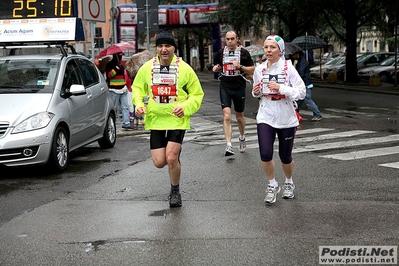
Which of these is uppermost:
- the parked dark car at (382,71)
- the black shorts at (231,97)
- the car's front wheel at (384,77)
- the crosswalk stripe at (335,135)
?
the parked dark car at (382,71)

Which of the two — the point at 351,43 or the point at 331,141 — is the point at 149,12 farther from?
the point at 351,43

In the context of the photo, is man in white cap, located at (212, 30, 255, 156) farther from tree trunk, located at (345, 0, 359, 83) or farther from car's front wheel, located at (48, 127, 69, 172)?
tree trunk, located at (345, 0, 359, 83)

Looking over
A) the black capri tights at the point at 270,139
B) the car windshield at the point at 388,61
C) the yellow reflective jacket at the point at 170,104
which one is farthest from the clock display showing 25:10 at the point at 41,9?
the car windshield at the point at 388,61

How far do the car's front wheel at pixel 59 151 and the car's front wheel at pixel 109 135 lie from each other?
217 centimetres

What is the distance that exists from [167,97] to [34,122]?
116 inches

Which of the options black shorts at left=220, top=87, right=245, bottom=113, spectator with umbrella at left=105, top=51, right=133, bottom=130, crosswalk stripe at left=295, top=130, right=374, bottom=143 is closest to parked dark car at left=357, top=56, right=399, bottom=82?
crosswalk stripe at left=295, top=130, right=374, bottom=143

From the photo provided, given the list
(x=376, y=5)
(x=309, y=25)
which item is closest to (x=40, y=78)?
(x=376, y=5)

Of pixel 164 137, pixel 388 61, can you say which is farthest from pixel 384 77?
pixel 164 137

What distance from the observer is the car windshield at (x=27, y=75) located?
10.3m

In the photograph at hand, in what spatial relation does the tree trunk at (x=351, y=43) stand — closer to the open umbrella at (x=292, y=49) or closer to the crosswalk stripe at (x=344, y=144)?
the open umbrella at (x=292, y=49)

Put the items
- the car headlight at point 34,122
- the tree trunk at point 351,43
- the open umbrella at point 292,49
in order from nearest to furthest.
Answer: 1. the car headlight at point 34,122
2. the open umbrella at point 292,49
3. the tree trunk at point 351,43

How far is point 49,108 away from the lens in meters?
9.70

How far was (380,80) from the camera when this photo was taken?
106 ft

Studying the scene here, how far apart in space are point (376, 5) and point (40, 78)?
28.3 m
